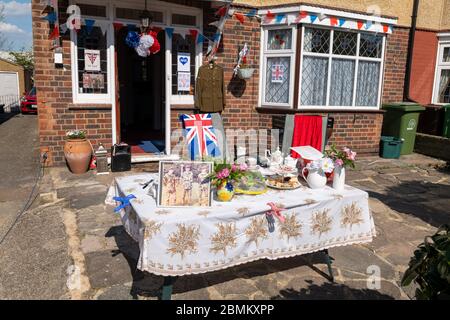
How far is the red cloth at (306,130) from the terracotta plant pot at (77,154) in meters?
3.81

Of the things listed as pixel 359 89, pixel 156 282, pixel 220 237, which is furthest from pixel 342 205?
pixel 359 89

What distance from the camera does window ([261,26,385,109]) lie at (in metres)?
8.41

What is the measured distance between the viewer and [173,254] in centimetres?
266

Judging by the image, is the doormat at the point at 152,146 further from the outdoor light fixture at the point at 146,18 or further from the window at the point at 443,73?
the window at the point at 443,73

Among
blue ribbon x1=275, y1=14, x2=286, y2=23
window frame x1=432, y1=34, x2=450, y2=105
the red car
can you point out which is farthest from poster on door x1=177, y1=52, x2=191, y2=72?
the red car

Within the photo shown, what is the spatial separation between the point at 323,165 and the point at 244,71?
210 inches

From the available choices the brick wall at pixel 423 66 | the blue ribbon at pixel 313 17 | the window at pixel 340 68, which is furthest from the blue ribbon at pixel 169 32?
the brick wall at pixel 423 66

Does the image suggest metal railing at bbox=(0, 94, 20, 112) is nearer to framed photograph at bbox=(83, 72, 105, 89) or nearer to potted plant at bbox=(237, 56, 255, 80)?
framed photograph at bbox=(83, 72, 105, 89)

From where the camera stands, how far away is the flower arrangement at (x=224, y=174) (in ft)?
9.60

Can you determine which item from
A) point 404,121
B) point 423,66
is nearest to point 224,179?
point 404,121

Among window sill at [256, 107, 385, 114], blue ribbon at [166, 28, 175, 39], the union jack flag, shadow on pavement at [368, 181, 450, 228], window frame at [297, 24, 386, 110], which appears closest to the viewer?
shadow on pavement at [368, 181, 450, 228]

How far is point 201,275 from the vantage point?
11.8ft

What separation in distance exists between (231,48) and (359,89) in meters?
3.25

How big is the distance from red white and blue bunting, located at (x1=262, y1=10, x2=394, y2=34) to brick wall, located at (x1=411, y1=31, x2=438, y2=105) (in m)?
2.08
